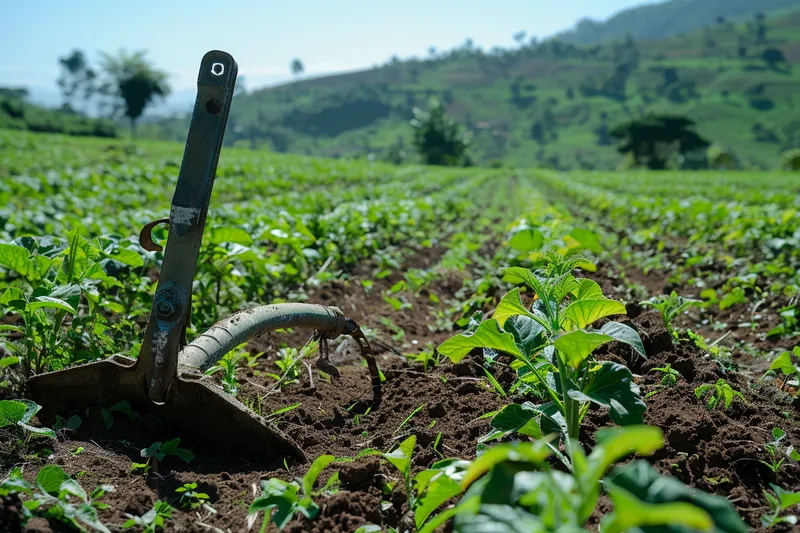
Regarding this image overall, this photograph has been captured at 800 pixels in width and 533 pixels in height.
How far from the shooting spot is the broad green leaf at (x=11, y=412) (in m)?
1.84

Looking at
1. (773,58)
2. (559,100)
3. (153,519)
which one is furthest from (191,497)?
(773,58)

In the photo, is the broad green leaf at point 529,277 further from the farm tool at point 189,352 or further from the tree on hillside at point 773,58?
the tree on hillside at point 773,58

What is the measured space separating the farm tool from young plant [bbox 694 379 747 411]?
4.82 ft

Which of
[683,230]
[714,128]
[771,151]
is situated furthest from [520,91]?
[683,230]

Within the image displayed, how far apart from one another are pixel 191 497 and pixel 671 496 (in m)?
1.32

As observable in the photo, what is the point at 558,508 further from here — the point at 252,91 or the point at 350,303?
the point at 252,91

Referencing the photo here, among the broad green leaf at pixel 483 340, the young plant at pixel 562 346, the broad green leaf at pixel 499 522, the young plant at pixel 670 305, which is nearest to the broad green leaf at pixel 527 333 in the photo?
the young plant at pixel 562 346

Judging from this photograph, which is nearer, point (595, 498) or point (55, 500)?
point (595, 498)

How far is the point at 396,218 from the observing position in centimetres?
766

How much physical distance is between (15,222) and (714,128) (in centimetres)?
11787

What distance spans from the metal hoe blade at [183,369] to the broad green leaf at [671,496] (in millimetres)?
1234

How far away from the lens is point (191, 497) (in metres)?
1.79

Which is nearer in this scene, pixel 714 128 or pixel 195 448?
pixel 195 448

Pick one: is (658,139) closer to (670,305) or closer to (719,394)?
(670,305)
